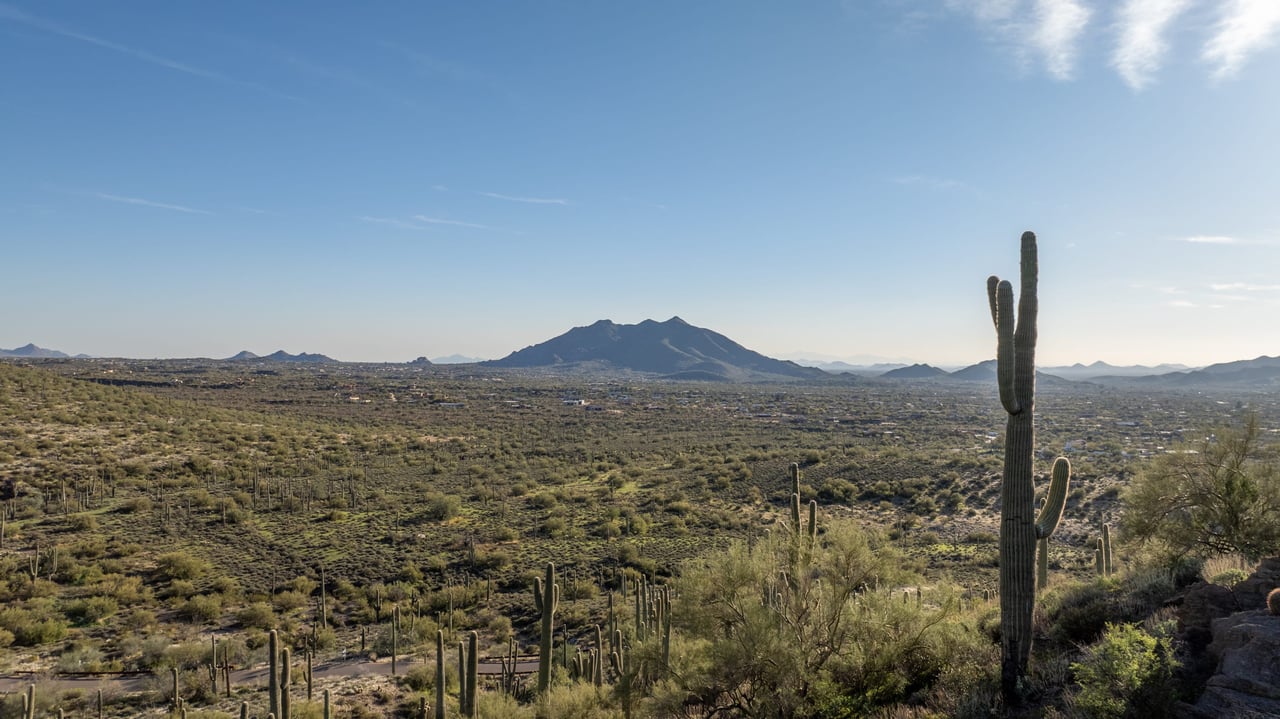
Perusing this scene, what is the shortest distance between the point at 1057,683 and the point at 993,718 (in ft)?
3.65

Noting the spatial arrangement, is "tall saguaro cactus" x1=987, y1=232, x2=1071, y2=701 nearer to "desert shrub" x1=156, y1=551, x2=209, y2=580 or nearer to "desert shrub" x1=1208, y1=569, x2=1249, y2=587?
"desert shrub" x1=1208, y1=569, x2=1249, y2=587

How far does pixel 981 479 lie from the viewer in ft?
137

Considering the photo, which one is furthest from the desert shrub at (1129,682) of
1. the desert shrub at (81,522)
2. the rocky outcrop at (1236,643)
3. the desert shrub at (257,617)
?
the desert shrub at (81,522)

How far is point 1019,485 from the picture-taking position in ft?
31.5

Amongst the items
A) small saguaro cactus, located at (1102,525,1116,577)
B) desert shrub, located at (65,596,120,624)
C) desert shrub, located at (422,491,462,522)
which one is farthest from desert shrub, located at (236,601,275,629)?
small saguaro cactus, located at (1102,525,1116,577)

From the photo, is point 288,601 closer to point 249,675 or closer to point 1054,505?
point 249,675

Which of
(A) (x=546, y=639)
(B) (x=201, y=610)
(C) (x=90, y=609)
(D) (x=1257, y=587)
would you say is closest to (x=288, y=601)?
(B) (x=201, y=610)

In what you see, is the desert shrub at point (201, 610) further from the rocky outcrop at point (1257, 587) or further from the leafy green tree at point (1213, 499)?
the leafy green tree at point (1213, 499)

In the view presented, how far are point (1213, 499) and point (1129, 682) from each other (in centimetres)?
1005

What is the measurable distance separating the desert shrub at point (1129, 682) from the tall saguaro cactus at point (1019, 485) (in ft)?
6.38

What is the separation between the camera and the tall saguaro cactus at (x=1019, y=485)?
30.6ft

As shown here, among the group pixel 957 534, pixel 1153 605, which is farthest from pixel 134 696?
pixel 957 534

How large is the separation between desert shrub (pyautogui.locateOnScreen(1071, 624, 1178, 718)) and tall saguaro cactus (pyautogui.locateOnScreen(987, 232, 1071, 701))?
194 centimetres

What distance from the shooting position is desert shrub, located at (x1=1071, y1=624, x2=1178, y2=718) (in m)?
6.73
